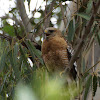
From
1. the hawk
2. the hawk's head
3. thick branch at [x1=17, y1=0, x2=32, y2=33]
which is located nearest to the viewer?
the hawk

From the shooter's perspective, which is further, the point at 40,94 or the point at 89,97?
the point at 89,97

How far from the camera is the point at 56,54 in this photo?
2.30 metres

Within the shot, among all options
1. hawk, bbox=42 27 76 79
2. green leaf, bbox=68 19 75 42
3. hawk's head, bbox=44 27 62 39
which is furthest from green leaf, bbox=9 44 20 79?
hawk's head, bbox=44 27 62 39

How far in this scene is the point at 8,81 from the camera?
2.07 m

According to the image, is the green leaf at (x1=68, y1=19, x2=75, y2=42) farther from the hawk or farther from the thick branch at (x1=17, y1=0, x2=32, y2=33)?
the thick branch at (x1=17, y1=0, x2=32, y2=33)

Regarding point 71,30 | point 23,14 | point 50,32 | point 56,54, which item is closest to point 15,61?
point 71,30

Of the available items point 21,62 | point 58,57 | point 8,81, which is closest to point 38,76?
point 21,62

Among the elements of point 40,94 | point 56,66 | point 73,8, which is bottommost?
point 56,66

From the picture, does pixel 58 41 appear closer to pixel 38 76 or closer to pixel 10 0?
pixel 38 76

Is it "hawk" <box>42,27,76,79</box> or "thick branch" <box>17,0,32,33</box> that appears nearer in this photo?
"hawk" <box>42,27,76,79</box>

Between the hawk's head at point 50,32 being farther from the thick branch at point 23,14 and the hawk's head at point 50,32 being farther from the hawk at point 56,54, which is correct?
the thick branch at point 23,14

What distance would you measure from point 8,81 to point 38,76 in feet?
1.65

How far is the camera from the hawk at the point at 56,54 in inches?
90.2

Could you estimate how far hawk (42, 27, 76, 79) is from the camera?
229 cm
